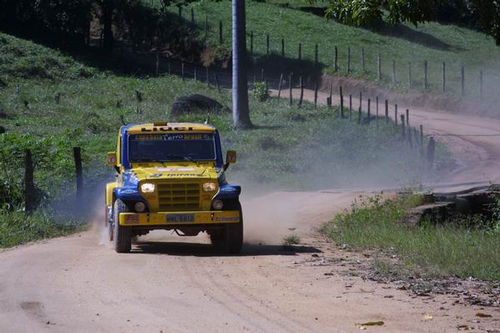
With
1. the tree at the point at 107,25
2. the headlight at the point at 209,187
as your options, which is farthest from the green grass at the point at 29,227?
the tree at the point at 107,25

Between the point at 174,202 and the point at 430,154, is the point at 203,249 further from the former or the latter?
the point at 430,154

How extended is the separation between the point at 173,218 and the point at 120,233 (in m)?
0.92

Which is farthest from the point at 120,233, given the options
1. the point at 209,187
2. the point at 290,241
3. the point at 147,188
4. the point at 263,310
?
the point at 263,310

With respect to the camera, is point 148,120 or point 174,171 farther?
point 148,120

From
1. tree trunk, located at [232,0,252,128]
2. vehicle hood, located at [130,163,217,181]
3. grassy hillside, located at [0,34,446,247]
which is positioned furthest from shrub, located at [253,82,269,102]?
vehicle hood, located at [130,163,217,181]

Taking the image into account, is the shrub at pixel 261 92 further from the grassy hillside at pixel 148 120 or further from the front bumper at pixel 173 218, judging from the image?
the front bumper at pixel 173 218

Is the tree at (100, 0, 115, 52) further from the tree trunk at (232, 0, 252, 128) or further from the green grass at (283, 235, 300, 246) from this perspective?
the green grass at (283, 235, 300, 246)

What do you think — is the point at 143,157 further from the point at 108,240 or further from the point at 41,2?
the point at 41,2

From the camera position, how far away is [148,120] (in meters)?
36.8

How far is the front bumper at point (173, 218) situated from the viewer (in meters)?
15.7

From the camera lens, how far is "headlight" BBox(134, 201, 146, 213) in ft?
52.0

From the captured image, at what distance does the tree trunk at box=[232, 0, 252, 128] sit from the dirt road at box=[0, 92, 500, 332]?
15.8m

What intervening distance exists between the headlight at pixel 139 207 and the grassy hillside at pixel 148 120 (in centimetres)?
537

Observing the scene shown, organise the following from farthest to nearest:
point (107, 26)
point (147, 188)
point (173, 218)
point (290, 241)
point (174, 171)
→ 1. point (107, 26)
2. point (290, 241)
3. point (174, 171)
4. point (147, 188)
5. point (173, 218)
